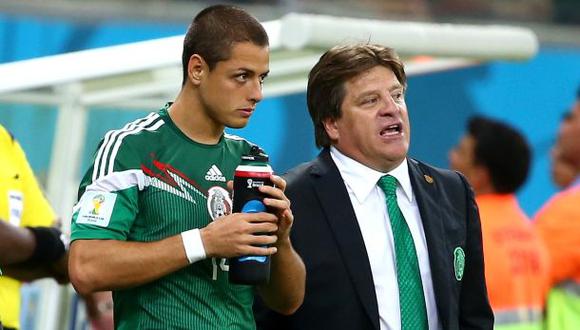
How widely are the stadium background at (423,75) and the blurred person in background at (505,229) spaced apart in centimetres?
177

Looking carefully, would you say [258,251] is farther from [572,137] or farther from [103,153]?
[572,137]

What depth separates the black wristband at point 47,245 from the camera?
16.9 ft

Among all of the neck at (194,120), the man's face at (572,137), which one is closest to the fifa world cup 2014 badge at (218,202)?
the neck at (194,120)

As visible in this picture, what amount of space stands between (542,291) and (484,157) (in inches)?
28.9

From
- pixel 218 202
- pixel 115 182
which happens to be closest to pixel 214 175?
pixel 218 202

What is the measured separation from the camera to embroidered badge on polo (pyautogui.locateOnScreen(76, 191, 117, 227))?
3.81m

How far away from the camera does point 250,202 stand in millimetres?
3736

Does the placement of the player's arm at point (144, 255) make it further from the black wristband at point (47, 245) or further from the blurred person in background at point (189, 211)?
the black wristband at point (47, 245)

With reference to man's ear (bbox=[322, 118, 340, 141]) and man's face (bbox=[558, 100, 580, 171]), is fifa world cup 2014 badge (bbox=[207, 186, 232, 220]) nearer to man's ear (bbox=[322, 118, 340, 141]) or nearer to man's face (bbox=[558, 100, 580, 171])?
man's ear (bbox=[322, 118, 340, 141])

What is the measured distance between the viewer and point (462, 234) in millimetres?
4523

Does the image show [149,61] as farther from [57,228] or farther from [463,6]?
[463,6]

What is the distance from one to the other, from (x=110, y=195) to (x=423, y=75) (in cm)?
640

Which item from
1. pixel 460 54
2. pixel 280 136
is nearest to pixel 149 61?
pixel 460 54

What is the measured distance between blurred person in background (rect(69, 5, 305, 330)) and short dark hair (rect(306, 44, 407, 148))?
52 centimetres
